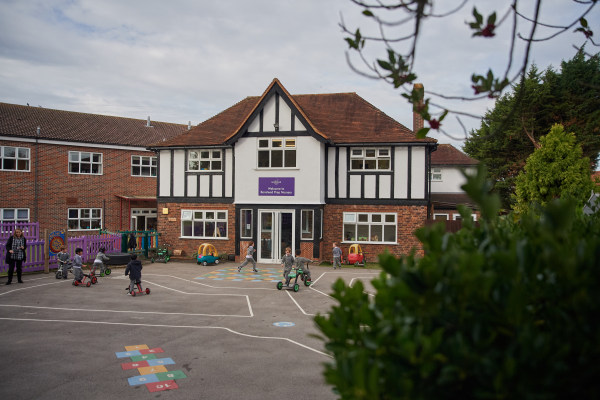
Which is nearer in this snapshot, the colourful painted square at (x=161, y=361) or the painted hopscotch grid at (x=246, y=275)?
the colourful painted square at (x=161, y=361)

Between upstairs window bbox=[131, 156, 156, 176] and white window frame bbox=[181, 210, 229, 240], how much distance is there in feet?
35.5

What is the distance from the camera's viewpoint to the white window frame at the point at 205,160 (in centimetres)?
2362

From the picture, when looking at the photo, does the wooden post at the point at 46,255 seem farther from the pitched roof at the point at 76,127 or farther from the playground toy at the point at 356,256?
the playground toy at the point at 356,256

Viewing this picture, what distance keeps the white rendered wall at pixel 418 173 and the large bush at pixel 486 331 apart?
1995 cm

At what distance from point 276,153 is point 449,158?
63.3 feet

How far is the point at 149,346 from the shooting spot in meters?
8.71

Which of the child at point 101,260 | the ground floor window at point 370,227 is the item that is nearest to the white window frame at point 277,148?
the ground floor window at point 370,227

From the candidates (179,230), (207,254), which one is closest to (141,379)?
(207,254)

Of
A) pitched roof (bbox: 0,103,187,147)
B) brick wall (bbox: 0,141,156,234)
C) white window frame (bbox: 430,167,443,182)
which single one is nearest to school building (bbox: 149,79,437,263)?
brick wall (bbox: 0,141,156,234)

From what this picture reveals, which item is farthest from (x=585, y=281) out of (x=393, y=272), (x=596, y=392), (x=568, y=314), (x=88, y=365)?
(x=88, y=365)

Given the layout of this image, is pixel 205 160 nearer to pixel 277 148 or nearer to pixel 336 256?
pixel 277 148

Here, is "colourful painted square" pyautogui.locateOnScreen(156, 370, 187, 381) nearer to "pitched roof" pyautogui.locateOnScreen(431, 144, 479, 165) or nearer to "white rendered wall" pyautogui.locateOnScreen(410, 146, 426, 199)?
"white rendered wall" pyautogui.locateOnScreen(410, 146, 426, 199)

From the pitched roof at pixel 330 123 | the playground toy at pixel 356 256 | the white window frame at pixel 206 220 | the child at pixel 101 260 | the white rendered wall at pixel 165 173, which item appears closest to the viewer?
the child at pixel 101 260

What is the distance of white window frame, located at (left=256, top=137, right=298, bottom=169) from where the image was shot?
21.8 meters
